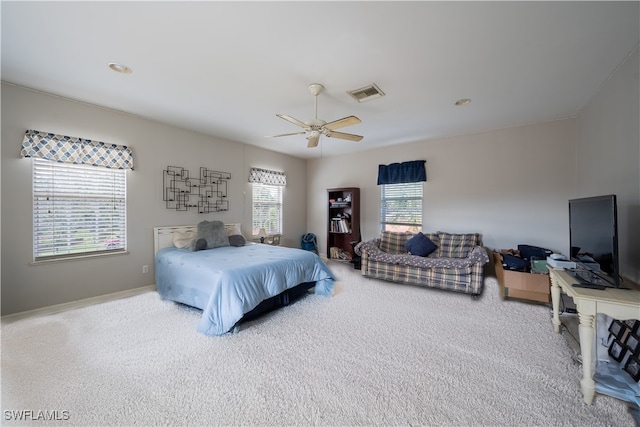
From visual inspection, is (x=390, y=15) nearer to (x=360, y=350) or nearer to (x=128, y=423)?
(x=360, y=350)

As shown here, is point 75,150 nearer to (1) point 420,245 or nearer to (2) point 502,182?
(1) point 420,245

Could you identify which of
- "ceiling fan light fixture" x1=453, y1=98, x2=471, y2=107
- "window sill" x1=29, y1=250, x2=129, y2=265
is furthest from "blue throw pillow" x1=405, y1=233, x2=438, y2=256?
"window sill" x1=29, y1=250, x2=129, y2=265

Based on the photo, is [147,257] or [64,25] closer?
[64,25]

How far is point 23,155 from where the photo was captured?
2730 mm

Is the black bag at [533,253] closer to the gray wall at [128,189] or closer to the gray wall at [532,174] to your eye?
the gray wall at [532,174]

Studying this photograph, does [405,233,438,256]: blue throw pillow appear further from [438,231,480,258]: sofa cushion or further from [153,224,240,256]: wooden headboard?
[153,224,240,256]: wooden headboard

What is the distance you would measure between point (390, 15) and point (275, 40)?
87 centimetres

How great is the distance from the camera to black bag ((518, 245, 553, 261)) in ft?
11.2

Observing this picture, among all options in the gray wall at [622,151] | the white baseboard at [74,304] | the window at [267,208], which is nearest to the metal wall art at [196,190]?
the window at [267,208]

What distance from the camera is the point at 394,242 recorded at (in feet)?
15.5

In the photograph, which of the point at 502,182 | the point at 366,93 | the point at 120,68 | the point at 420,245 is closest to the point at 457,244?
the point at 420,245

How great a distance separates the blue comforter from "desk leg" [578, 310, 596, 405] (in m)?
2.49

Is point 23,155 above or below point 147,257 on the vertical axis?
above

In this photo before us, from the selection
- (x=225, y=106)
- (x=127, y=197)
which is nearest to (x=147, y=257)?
(x=127, y=197)
